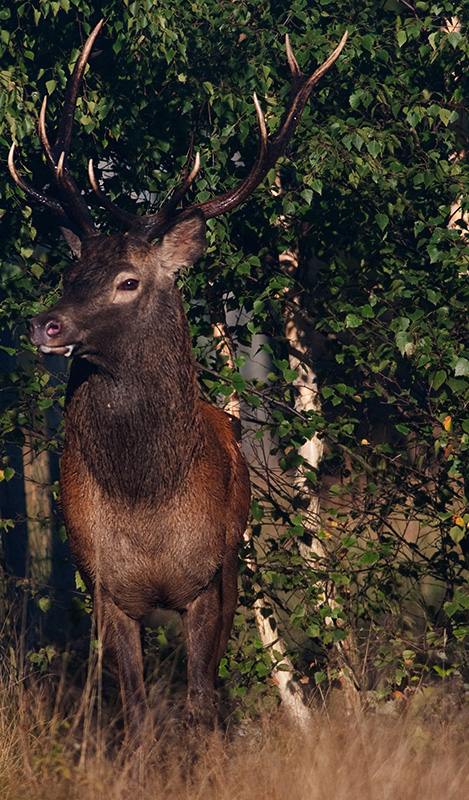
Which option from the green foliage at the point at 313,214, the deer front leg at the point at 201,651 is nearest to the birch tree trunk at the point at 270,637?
the green foliage at the point at 313,214

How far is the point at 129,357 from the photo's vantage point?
4.19 metres

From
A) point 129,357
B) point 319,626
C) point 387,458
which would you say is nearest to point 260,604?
point 319,626

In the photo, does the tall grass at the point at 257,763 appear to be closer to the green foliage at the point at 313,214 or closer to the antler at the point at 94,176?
the green foliage at the point at 313,214

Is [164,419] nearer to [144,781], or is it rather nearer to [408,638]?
[144,781]

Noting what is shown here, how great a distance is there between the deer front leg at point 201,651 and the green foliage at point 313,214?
0.79 meters

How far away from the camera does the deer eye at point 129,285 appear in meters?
4.15

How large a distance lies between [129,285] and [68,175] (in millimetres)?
778

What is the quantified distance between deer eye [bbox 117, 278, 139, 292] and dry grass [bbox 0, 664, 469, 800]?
1657 millimetres

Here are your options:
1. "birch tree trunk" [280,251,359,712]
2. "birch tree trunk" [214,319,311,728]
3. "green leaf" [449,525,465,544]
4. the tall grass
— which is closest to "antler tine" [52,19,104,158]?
"birch tree trunk" [214,319,311,728]

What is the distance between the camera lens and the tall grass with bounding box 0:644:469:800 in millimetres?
3529

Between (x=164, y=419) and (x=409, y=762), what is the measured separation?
1684 mm

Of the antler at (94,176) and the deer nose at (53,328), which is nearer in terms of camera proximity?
the deer nose at (53,328)

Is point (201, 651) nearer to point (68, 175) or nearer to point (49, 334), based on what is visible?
point (49, 334)

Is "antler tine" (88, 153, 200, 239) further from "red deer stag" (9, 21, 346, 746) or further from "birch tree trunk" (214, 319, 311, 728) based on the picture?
"birch tree trunk" (214, 319, 311, 728)
